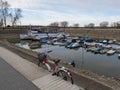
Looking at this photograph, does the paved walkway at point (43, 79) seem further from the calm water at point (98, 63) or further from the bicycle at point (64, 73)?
the calm water at point (98, 63)

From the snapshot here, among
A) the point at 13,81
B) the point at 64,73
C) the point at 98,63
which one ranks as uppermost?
the point at 64,73

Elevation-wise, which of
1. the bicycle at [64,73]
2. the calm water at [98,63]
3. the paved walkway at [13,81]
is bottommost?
the calm water at [98,63]

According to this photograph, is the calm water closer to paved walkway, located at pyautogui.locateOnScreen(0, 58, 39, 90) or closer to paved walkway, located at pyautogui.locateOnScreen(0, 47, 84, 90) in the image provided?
paved walkway, located at pyautogui.locateOnScreen(0, 47, 84, 90)

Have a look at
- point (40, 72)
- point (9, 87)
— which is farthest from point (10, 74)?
point (9, 87)

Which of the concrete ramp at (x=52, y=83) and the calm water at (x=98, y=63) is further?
the calm water at (x=98, y=63)

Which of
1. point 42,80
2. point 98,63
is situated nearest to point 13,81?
point 42,80

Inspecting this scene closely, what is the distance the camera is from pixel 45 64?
11859 millimetres

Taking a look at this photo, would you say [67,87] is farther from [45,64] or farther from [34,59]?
[34,59]

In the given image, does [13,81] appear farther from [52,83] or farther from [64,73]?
[64,73]

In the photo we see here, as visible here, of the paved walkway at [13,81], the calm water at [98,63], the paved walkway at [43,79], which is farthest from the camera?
the calm water at [98,63]

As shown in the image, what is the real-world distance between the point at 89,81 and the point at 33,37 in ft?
225

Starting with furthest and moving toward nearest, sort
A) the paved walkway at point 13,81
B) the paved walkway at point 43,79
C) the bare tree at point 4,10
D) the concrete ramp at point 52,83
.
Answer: the bare tree at point 4,10 < the paved walkway at point 13,81 < the paved walkway at point 43,79 < the concrete ramp at point 52,83

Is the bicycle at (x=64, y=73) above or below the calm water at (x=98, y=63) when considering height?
above

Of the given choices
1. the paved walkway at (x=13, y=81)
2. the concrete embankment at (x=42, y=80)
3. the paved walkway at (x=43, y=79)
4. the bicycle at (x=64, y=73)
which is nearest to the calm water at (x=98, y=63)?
the paved walkway at (x=43, y=79)
